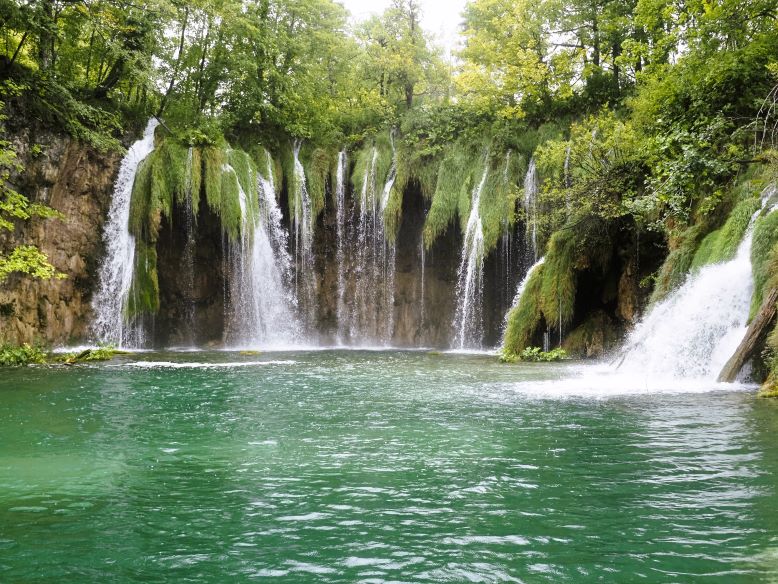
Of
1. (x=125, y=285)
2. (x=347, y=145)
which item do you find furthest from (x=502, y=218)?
(x=125, y=285)

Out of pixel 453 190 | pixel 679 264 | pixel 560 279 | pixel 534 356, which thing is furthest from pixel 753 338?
pixel 453 190

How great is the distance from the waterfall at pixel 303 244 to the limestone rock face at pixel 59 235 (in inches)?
274

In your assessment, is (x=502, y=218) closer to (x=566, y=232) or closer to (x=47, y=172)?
(x=566, y=232)

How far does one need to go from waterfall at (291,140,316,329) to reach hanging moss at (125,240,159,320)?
563cm

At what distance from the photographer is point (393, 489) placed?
5.61 m

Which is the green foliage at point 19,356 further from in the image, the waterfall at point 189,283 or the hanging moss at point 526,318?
the hanging moss at point 526,318

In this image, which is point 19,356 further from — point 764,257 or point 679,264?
point 764,257

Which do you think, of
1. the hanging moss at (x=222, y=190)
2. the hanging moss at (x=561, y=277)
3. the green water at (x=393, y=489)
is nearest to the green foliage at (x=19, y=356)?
the green water at (x=393, y=489)

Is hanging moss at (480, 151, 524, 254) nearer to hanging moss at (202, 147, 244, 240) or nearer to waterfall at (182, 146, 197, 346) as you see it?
hanging moss at (202, 147, 244, 240)

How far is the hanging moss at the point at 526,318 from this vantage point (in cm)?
1889

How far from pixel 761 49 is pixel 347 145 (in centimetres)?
1763

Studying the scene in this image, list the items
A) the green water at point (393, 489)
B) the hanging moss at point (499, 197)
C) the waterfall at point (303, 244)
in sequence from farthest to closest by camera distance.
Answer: the waterfall at point (303, 244)
the hanging moss at point (499, 197)
the green water at point (393, 489)

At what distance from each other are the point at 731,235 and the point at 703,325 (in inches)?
81.4

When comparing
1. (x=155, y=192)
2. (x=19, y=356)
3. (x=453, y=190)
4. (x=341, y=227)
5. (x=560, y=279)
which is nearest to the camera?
(x=19, y=356)
